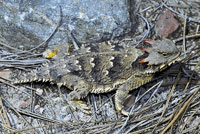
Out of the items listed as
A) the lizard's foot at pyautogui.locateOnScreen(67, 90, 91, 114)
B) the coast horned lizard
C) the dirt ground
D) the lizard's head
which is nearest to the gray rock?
the dirt ground

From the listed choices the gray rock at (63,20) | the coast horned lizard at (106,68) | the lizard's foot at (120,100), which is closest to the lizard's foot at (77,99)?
the coast horned lizard at (106,68)

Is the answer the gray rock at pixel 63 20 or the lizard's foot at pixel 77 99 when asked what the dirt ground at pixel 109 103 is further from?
the gray rock at pixel 63 20

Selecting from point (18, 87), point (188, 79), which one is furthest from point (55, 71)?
point (188, 79)

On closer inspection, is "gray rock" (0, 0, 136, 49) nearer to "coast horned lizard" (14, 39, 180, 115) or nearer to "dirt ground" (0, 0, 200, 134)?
Answer: "dirt ground" (0, 0, 200, 134)

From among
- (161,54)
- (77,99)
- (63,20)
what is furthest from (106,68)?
(63,20)

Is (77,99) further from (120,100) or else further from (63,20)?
(63,20)
